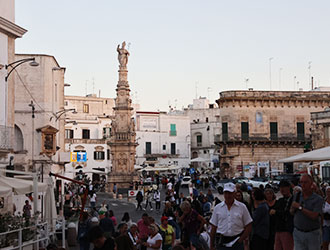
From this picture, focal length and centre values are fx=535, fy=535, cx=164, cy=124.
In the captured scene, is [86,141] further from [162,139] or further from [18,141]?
[18,141]

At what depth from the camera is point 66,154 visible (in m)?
35.6

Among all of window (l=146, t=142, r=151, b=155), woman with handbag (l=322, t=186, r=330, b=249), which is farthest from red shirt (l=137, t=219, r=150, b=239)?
window (l=146, t=142, r=151, b=155)

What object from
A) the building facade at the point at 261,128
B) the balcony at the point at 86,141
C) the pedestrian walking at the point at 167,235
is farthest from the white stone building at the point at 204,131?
the pedestrian walking at the point at 167,235

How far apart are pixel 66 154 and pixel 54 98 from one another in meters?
4.20

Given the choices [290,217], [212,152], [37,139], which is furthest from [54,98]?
[212,152]

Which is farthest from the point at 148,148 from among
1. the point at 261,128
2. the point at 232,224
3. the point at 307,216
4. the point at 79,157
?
the point at 232,224

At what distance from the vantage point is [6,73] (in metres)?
20.1

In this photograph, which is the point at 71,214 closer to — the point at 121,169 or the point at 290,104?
the point at 121,169

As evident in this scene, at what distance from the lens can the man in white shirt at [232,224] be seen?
291 inches

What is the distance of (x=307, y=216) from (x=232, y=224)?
114 centimetres

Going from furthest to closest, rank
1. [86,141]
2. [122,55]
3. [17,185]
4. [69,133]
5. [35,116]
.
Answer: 1. [69,133]
2. [86,141]
3. [122,55]
4. [35,116]
5. [17,185]

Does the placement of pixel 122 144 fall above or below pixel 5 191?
above

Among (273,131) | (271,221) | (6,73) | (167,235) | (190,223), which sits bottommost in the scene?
(167,235)

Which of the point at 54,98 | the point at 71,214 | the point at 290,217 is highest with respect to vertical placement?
the point at 54,98
